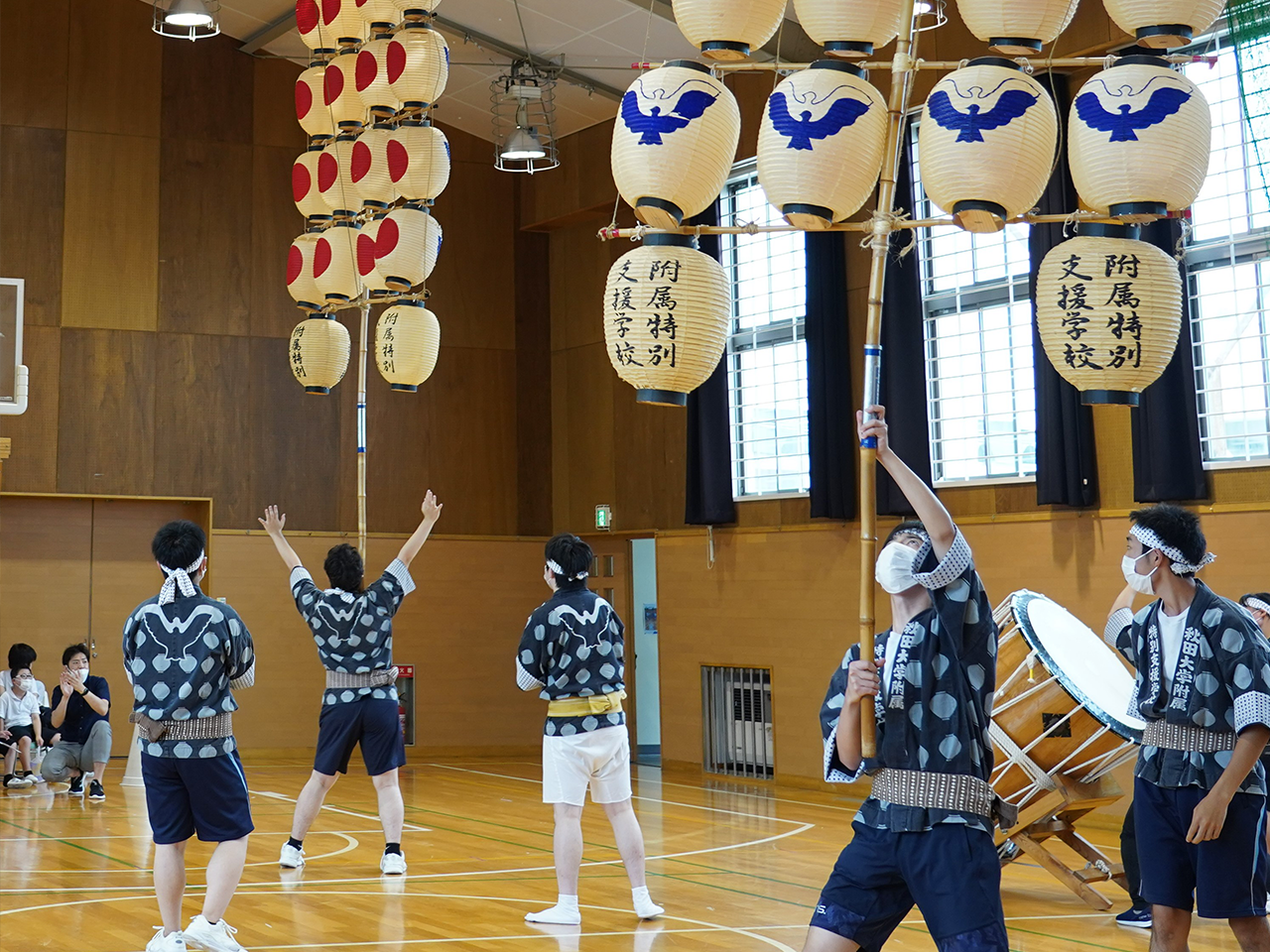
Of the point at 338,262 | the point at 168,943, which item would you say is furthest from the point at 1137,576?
the point at 338,262

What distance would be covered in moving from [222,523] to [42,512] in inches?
57.5

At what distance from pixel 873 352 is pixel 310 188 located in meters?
6.48

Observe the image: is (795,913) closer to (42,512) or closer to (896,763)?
(896,763)

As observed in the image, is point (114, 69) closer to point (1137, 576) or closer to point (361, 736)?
point (361, 736)

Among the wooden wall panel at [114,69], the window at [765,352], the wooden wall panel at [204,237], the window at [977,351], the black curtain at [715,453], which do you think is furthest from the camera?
the wooden wall panel at [204,237]

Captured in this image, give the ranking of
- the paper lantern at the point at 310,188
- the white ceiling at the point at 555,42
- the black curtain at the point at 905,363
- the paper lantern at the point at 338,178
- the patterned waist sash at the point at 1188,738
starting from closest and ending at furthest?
the patterned waist sash at the point at 1188,738, the paper lantern at the point at 338,178, the paper lantern at the point at 310,188, the black curtain at the point at 905,363, the white ceiling at the point at 555,42

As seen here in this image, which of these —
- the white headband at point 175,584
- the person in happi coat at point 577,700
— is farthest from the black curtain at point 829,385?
the white headband at point 175,584

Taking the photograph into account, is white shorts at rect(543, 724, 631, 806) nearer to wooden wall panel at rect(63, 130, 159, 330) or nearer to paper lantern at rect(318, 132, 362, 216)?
paper lantern at rect(318, 132, 362, 216)

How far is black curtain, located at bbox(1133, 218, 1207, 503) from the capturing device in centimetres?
827

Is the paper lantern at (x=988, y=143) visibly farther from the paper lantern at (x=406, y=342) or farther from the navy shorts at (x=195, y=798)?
the paper lantern at (x=406, y=342)

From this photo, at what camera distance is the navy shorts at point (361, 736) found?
676 cm

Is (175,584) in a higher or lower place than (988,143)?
lower

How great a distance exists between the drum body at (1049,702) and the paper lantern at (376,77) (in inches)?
188

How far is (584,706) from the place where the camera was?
19.2 ft
